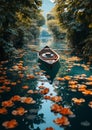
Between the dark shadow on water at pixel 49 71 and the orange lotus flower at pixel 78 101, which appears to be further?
the dark shadow on water at pixel 49 71

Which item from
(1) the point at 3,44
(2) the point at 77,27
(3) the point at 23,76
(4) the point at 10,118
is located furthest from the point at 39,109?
(2) the point at 77,27

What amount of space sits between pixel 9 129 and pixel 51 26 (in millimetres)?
48709

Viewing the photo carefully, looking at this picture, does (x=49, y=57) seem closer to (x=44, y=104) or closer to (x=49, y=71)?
(x=49, y=71)

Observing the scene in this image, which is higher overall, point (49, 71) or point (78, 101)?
point (78, 101)

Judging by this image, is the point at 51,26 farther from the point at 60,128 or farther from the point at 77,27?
the point at 60,128

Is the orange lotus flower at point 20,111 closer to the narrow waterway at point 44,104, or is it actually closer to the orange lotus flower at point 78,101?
the narrow waterway at point 44,104

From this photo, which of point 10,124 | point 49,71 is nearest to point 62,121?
point 10,124

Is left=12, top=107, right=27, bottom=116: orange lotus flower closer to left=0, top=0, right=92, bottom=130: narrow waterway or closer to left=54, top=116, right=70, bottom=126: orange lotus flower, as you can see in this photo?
left=0, top=0, right=92, bottom=130: narrow waterway

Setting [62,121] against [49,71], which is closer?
[62,121]

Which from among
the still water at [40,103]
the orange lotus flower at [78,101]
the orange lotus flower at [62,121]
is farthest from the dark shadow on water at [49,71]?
the orange lotus flower at [62,121]

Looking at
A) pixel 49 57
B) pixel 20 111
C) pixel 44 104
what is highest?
pixel 20 111

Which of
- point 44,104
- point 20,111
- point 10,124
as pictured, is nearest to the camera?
point 10,124

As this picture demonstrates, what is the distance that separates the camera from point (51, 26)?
5212cm

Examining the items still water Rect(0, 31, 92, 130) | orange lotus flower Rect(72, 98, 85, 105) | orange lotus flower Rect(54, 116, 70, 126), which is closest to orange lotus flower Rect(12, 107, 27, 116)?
still water Rect(0, 31, 92, 130)
